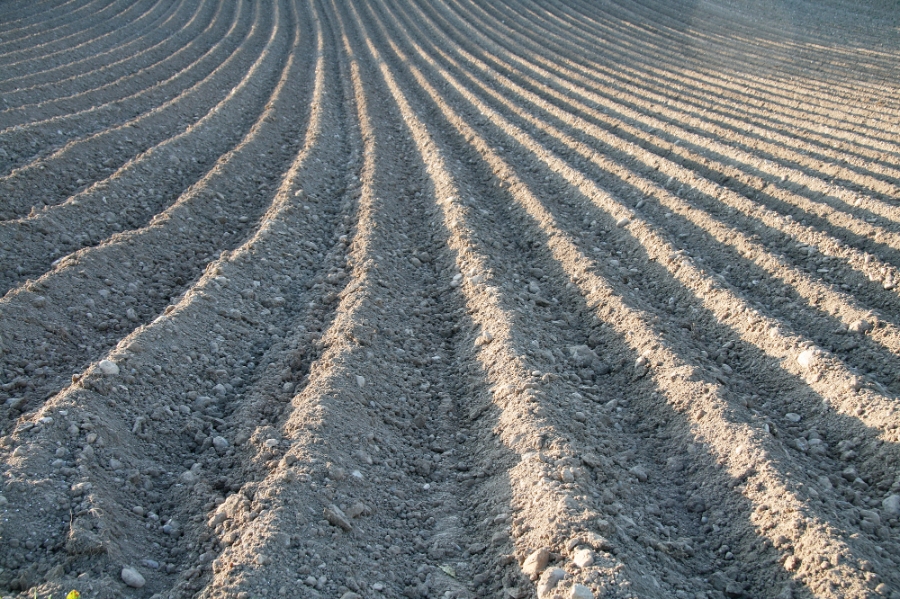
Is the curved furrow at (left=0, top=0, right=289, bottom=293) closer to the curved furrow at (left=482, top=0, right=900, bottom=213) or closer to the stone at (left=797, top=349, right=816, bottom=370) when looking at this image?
the stone at (left=797, top=349, right=816, bottom=370)

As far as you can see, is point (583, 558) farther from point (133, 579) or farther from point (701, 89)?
point (701, 89)

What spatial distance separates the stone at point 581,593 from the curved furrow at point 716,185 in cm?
311

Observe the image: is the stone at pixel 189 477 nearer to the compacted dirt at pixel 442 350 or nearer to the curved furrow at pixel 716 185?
the compacted dirt at pixel 442 350

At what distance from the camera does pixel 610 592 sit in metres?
2.13

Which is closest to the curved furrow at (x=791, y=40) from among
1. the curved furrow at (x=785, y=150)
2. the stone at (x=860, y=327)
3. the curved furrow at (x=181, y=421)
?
the curved furrow at (x=785, y=150)

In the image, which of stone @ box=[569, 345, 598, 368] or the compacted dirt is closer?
the compacted dirt

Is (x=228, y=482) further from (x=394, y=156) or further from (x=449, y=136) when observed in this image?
(x=449, y=136)

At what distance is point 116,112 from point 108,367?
523cm

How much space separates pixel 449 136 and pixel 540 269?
3275 mm

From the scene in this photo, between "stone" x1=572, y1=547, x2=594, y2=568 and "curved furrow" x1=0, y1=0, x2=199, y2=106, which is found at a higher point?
"curved furrow" x1=0, y1=0, x2=199, y2=106

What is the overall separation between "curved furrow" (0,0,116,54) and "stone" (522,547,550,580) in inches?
436

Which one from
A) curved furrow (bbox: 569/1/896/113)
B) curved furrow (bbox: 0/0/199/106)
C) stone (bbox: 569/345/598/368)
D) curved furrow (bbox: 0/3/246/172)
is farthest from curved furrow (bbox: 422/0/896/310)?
curved furrow (bbox: 0/0/199/106)

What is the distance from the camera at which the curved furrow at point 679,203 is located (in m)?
3.78

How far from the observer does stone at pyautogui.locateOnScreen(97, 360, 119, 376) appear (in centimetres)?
309
